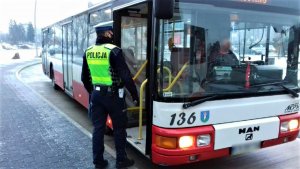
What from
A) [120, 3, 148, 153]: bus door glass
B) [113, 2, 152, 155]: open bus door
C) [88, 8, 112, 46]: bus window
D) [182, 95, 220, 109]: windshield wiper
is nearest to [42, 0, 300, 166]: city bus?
[182, 95, 220, 109]: windshield wiper

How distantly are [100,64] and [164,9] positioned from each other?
1.18 meters

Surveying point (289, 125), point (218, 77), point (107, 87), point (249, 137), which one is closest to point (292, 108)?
point (289, 125)

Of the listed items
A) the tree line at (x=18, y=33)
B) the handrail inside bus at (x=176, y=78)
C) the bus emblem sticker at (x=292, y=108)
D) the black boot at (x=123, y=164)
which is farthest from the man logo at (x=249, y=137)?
the tree line at (x=18, y=33)

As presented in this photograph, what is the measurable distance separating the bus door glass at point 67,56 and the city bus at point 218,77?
3.97m

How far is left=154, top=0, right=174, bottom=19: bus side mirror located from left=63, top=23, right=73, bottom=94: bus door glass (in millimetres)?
5178

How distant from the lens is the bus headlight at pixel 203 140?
381cm

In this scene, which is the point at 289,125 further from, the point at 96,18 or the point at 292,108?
the point at 96,18

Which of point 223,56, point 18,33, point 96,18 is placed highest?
point 18,33

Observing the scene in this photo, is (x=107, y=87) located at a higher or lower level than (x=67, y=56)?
lower

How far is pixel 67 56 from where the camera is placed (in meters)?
8.73

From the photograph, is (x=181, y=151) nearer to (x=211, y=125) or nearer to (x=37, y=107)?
(x=211, y=125)

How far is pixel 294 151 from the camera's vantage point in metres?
5.28

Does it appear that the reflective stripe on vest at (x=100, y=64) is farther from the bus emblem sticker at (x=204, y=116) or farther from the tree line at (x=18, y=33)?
the tree line at (x=18, y=33)

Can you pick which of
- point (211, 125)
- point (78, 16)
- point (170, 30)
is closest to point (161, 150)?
point (211, 125)
